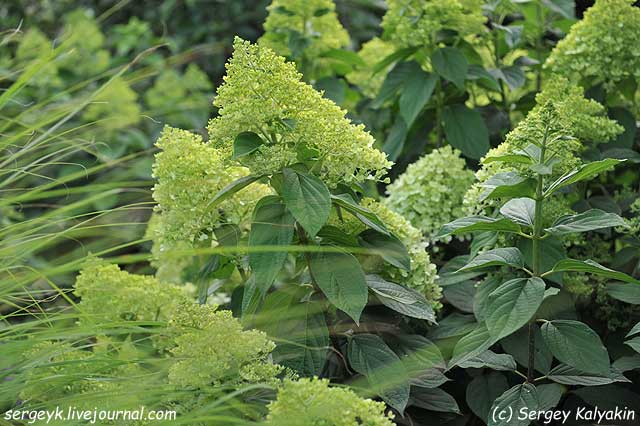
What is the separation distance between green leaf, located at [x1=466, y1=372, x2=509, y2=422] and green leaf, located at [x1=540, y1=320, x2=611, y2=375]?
0.68 feet

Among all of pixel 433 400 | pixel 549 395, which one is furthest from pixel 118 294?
pixel 549 395

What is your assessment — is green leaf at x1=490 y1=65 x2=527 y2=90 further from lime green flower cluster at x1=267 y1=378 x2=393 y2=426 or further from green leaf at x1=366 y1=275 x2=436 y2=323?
lime green flower cluster at x1=267 y1=378 x2=393 y2=426

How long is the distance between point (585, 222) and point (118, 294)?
1.01m

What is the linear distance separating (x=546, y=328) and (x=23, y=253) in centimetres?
108

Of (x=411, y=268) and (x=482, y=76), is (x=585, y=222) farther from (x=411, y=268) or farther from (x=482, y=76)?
(x=482, y=76)

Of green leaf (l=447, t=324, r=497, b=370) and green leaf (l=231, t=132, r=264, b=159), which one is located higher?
green leaf (l=231, t=132, r=264, b=159)

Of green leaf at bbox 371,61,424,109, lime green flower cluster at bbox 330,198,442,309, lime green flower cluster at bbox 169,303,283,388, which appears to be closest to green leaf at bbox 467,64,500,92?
green leaf at bbox 371,61,424,109

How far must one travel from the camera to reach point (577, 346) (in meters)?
1.48

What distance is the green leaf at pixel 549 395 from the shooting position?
1.50 metres

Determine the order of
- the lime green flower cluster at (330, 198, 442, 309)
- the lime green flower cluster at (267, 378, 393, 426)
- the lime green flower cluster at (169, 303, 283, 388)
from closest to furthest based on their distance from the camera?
the lime green flower cluster at (267, 378, 393, 426) → the lime green flower cluster at (169, 303, 283, 388) → the lime green flower cluster at (330, 198, 442, 309)

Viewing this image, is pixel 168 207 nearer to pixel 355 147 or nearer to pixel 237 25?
pixel 355 147

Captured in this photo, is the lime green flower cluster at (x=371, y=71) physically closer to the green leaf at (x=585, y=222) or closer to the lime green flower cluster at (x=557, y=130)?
the lime green flower cluster at (x=557, y=130)

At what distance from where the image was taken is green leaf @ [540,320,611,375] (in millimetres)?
1452

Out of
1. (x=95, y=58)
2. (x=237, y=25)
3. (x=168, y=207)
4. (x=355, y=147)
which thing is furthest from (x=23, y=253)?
(x=237, y=25)
